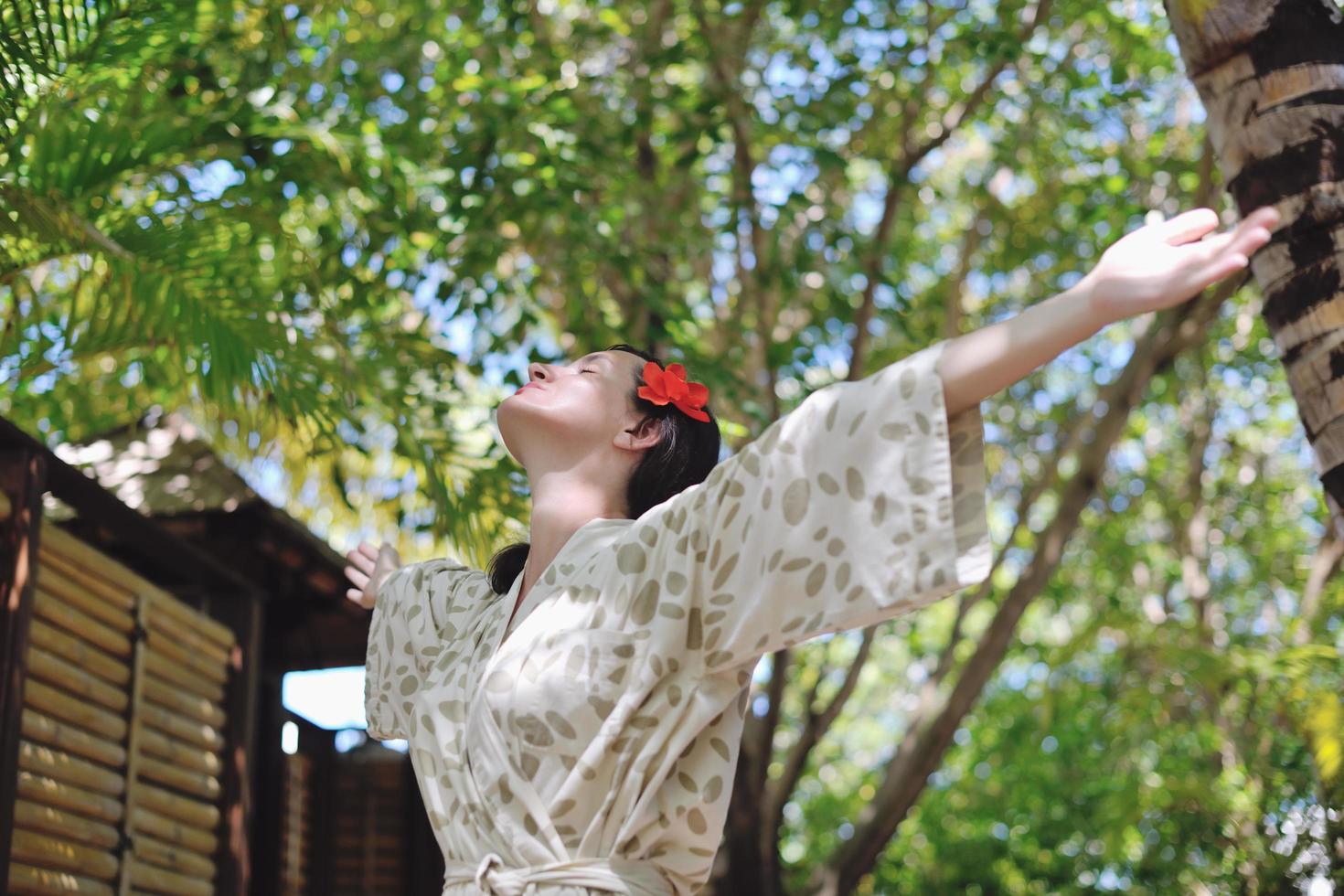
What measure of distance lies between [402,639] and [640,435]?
1.94 ft

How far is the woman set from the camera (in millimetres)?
1771

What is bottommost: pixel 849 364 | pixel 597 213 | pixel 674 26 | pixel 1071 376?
pixel 849 364

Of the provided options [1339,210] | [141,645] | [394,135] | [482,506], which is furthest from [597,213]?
[1339,210]

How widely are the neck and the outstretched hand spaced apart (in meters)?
1.00

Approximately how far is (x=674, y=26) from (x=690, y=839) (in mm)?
6427

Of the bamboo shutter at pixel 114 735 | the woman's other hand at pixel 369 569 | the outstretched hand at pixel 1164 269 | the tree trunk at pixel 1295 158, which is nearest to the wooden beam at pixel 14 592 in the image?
the bamboo shutter at pixel 114 735

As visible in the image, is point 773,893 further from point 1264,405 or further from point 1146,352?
point 1264,405

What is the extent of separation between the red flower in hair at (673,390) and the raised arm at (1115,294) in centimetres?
73

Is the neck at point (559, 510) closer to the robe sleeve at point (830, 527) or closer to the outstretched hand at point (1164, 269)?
the robe sleeve at point (830, 527)

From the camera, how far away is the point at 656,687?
2.04m

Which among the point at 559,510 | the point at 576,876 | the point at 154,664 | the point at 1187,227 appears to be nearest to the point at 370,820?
the point at 154,664

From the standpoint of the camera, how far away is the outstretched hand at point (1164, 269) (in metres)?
1.66

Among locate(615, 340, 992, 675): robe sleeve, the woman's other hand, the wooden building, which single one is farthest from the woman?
the wooden building

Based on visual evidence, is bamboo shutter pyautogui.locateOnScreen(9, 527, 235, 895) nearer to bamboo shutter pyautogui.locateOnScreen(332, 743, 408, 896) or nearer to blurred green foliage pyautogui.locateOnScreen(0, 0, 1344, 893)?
blurred green foliage pyautogui.locateOnScreen(0, 0, 1344, 893)
